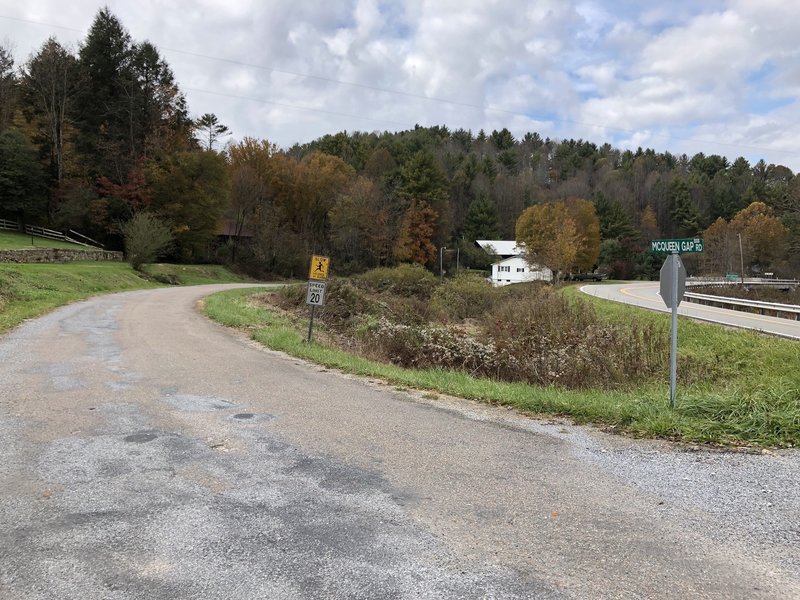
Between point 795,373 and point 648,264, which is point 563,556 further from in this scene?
point 648,264

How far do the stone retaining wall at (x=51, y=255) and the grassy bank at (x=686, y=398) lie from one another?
25818mm

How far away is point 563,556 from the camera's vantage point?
3553mm

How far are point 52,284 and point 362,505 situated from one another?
84.2 feet

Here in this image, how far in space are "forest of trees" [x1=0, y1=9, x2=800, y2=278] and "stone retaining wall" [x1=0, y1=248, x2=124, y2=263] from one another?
624 cm

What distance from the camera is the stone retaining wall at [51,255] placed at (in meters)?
30.9

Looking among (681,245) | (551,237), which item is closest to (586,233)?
(551,237)

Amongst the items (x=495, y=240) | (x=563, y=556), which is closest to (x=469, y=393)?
(x=563, y=556)

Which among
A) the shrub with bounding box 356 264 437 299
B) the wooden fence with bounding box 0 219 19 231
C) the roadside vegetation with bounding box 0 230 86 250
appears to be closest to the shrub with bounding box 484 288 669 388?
the shrub with bounding box 356 264 437 299

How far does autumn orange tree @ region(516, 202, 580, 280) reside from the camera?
200 ft

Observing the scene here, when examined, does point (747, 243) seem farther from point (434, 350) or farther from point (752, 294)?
point (434, 350)

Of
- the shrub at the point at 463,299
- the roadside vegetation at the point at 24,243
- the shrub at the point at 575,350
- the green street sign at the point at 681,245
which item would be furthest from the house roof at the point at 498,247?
the green street sign at the point at 681,245

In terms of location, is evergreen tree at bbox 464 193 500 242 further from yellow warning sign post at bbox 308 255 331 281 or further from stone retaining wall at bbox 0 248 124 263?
yellow warning sign post at bbox 308 255 331 281

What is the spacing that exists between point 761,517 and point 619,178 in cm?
12815

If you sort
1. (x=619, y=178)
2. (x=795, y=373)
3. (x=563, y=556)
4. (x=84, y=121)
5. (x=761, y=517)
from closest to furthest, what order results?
1. (x=563, y=556)
2. (x=761, y=517)
3. (x=795, y=373)
4. (x=84, y=121)
5. (x=619, y=178)
